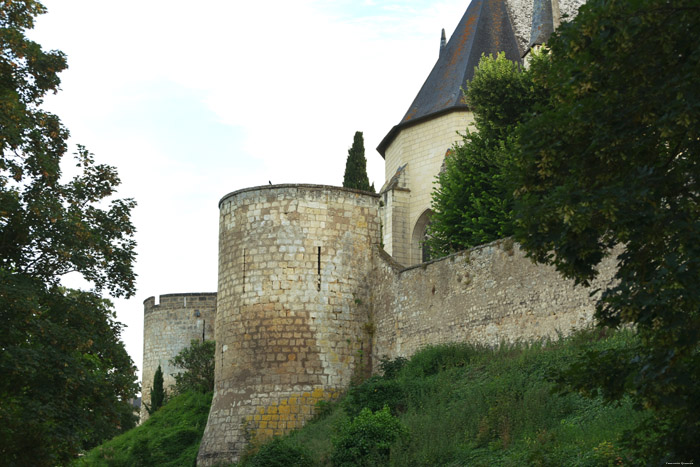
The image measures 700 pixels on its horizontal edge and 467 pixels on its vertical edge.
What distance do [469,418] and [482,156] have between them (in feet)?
43.3

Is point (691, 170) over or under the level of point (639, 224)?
over

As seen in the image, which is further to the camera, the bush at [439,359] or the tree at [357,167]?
the tree at [357,167]

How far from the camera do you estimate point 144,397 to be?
122 ft

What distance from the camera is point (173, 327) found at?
36.1m

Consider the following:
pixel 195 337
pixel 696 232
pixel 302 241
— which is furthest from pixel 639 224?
pixel 195 337

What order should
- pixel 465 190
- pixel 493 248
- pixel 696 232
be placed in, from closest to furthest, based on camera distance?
pixel 696 232 → pixel 493 248 → pixel 465 190

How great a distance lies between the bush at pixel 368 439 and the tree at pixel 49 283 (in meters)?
3.84

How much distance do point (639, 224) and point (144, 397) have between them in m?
31.6

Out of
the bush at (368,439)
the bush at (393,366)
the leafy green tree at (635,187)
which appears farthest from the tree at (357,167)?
the leafy green tree at (635,187)

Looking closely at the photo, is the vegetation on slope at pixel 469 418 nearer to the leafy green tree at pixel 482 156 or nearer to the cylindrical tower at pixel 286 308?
the cylindrical tower at pixel 286 308

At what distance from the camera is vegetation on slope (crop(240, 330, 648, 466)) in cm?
1320

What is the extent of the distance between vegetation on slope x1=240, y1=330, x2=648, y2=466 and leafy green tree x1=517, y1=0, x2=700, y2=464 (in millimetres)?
3392

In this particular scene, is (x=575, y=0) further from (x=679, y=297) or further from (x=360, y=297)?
(x=679, y=297)

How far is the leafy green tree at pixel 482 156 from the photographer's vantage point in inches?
1057
